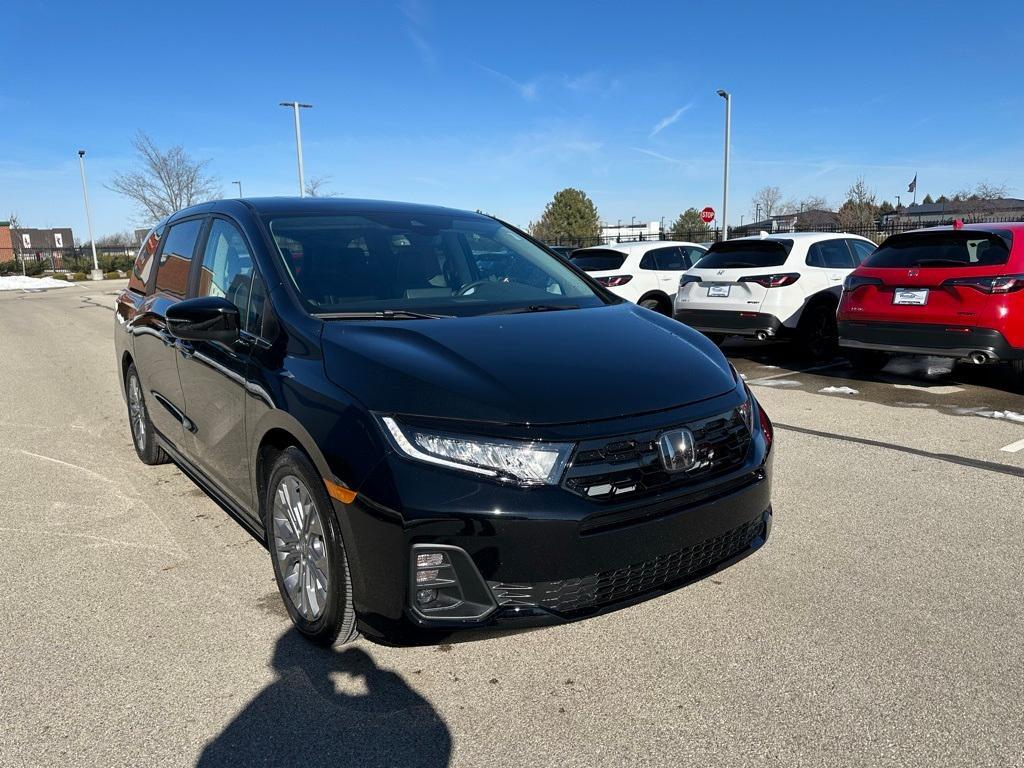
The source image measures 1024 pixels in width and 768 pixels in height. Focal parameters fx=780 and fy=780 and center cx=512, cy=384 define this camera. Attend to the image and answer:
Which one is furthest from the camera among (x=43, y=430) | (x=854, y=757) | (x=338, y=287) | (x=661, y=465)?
(x=43, y=430)

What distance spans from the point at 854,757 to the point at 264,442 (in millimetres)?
2287

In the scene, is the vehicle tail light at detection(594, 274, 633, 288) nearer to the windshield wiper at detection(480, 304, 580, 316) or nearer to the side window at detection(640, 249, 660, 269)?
the side window at detection(640, 249, 660, 269)

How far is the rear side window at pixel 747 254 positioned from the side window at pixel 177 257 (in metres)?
6.88

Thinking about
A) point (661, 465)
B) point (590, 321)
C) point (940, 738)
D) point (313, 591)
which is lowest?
point (940, 738)

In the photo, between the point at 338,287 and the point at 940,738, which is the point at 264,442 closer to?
the point at 338,287

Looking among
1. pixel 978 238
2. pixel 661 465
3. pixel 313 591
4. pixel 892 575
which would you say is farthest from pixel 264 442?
pixel 978 238

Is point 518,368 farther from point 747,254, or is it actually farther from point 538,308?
point 747,254

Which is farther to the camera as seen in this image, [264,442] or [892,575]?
[892,575]

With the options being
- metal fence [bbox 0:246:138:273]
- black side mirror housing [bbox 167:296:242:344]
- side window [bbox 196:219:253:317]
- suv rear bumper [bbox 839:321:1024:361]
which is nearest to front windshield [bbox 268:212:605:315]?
side window [bbox 196:219:253:317]

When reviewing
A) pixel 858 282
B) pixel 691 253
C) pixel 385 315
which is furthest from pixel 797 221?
pixel 385 315

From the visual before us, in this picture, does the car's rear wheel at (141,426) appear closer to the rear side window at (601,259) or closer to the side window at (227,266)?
the side window at (227,266)

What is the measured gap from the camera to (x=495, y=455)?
237 centimetres

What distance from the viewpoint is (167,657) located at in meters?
2.88

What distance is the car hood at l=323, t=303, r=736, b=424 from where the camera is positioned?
247cm
